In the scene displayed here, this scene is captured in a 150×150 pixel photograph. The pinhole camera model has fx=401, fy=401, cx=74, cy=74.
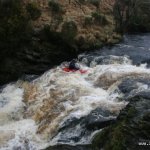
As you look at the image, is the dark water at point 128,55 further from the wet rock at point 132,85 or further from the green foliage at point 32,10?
the green foliage at point 32,10

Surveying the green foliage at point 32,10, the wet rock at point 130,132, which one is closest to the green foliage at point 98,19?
the green foliage at point 32,10

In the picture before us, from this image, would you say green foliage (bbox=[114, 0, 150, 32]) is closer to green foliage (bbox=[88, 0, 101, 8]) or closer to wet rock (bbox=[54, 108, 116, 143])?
green foliage (bbox=[88, 0, 101, 8])

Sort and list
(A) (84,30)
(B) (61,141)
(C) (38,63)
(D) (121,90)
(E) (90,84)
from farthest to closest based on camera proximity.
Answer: (A) (84,30), (C) (38,63), (E) (90,84), (D) (121,90), (B) (61,141)

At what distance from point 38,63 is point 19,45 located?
197 centimetres

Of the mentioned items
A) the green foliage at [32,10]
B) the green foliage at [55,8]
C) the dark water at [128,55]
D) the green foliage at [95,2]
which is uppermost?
the green foliage at [32,10]

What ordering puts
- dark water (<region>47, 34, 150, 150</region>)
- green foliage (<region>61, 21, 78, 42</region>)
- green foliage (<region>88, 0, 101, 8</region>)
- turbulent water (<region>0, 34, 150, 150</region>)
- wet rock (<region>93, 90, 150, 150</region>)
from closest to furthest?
wet rock (<region>93, 90, 150, 150</region>)
turbulent water (<region>0, 34, 150, 150</region>)
dark water (<region>47, 34, 150, 150</region>)
green foliage (<region>61, 21, 78, 42</region>)
green foliage (<region>88, 0, 101, 8</region>)

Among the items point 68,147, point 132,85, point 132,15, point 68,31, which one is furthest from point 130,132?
point 132,15

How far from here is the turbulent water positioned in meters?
14.3

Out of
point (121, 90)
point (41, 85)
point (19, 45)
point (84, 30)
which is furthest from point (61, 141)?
point (84, 30)

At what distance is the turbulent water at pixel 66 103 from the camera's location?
14297 mm

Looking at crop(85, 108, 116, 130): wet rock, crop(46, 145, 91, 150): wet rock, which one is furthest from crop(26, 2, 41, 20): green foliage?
crop(46, 145, 91, 150): wet rock

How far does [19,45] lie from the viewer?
21188mm

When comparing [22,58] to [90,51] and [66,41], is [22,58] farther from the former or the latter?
[90,51]

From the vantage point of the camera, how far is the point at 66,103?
1667 cm
